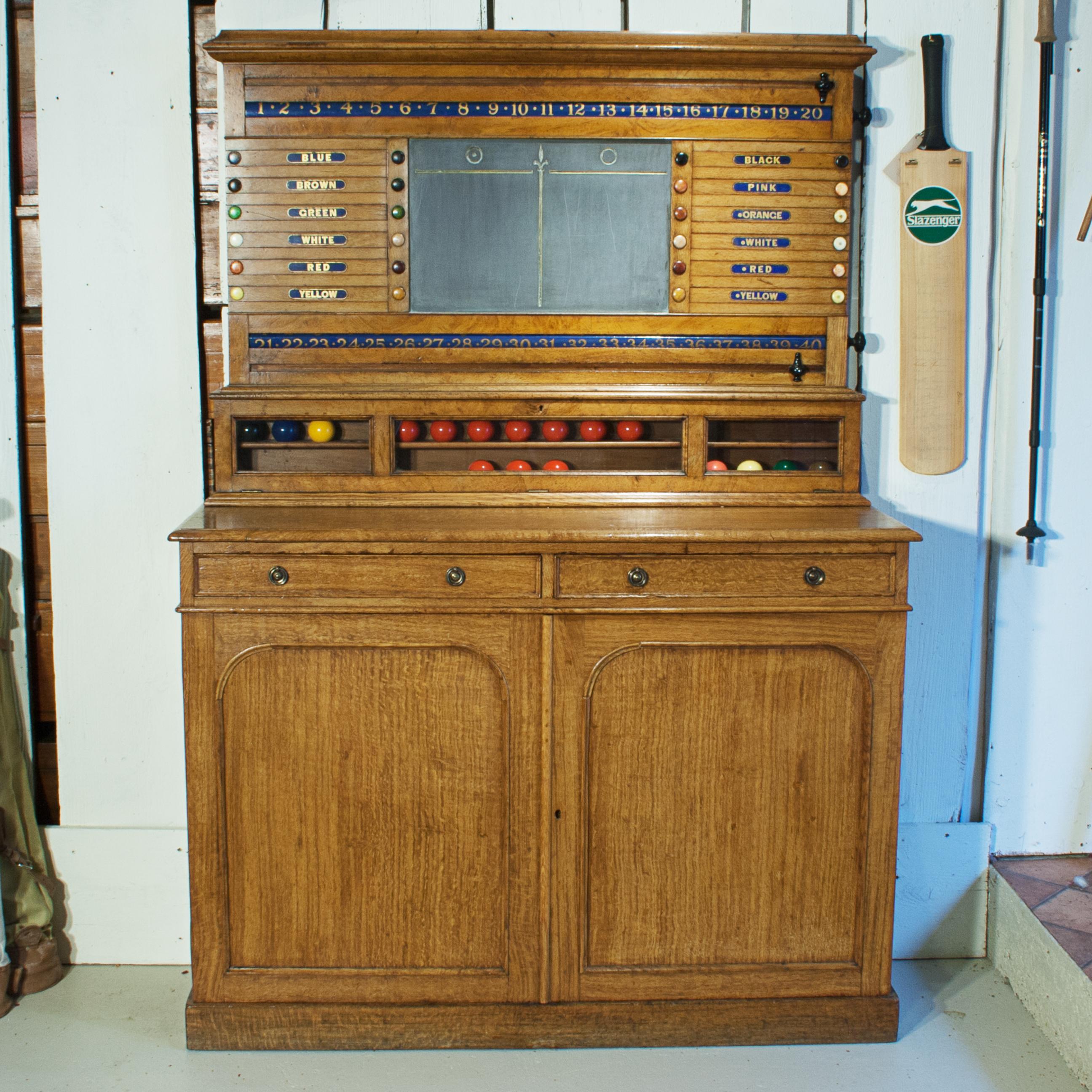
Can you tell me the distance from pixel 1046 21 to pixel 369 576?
7.10ft

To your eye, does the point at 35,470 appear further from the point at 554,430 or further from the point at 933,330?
the point at 933,330

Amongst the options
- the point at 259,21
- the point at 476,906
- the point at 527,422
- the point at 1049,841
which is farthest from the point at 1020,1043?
the point at 259,21

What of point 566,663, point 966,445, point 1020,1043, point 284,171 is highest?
point 284,171

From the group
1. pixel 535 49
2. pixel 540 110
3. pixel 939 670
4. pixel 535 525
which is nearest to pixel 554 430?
pixel 535 525

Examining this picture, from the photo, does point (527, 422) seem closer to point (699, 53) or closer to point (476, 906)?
point (699, 53)

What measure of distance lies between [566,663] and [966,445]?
4.30ft

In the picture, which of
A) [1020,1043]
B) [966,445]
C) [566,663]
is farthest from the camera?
[966,445]

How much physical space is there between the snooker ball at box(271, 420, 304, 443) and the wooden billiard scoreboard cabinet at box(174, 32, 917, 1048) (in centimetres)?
2

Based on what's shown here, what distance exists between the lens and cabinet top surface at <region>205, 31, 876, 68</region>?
259 cm

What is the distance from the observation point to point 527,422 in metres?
2.68

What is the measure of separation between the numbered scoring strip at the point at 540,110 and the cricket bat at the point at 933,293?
0.30 metres

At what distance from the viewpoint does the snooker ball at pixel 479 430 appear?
8.71ft

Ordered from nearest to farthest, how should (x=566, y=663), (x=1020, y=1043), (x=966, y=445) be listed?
(x=566, y=663)
(x=1020, y=1043)
(x=966, y=445)

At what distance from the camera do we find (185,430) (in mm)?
2834
